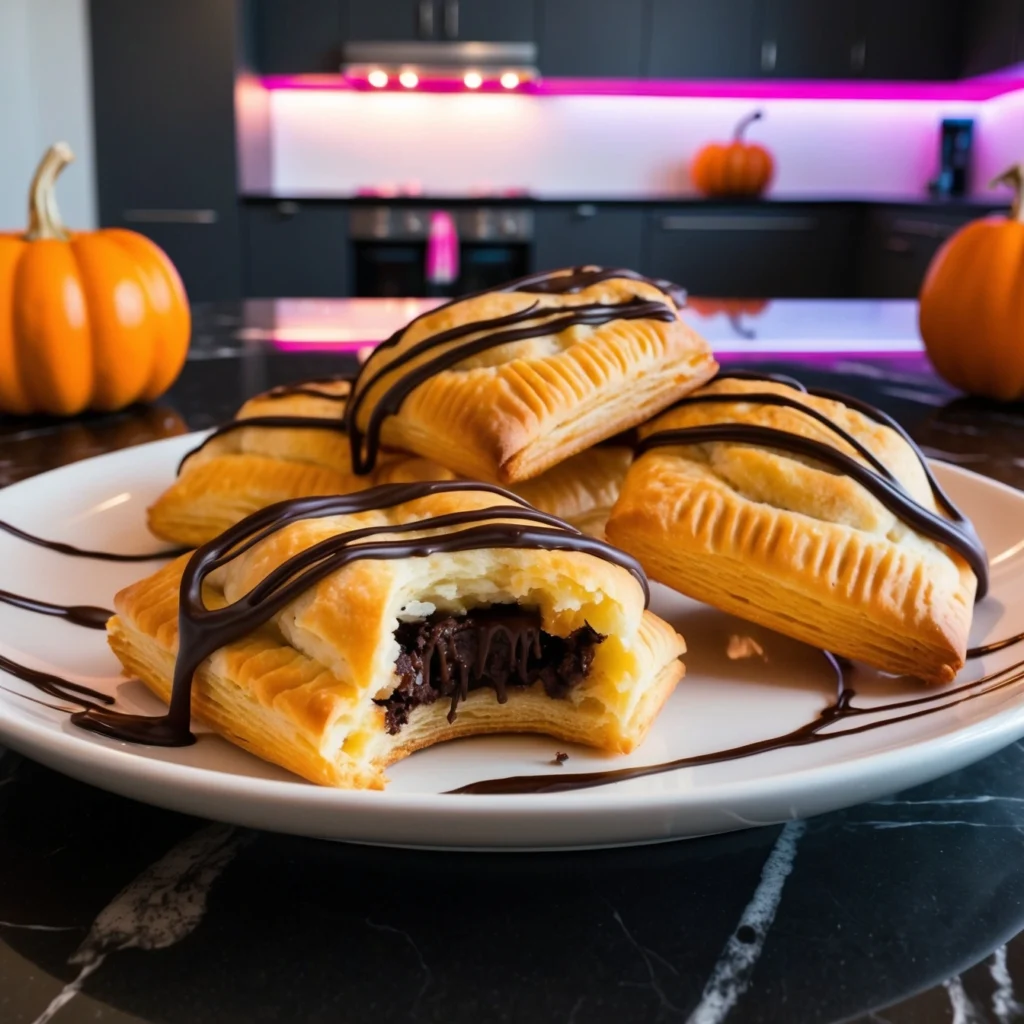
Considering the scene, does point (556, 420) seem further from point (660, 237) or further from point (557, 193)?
point (557, 193)

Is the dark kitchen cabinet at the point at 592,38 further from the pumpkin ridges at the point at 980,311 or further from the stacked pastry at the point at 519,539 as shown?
the stacked pastry at the point at 519,539

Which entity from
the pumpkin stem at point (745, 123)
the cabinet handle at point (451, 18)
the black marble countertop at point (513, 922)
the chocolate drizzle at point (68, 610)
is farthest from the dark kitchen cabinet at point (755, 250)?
the black marble countertop at point (513, 922)

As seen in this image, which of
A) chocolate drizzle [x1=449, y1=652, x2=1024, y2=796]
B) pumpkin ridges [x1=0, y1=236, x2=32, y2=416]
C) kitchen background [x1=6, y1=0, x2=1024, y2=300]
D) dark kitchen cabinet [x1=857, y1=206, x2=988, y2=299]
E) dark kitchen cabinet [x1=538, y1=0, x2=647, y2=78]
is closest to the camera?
chocolate drizzle [x1=449, y1=652, x2=1024, y2=796]

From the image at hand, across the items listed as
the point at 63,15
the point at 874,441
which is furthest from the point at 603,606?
the point at 63,15

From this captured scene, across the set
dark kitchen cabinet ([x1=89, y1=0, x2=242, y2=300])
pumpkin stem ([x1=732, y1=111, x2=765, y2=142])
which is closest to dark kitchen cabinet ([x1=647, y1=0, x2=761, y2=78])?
pumpkin stem ([x1=732, y1=111, x2=765, y2=142])

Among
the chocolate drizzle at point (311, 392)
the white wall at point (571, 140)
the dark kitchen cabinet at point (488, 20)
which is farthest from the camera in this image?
the white wall at point (571, 140)

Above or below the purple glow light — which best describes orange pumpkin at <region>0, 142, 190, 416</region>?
below

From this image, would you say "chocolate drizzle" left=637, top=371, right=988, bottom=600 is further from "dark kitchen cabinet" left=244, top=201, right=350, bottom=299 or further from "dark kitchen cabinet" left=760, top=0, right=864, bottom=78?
"dark kitchen cabinet" left=760, top=0, right=864, bottom=78
